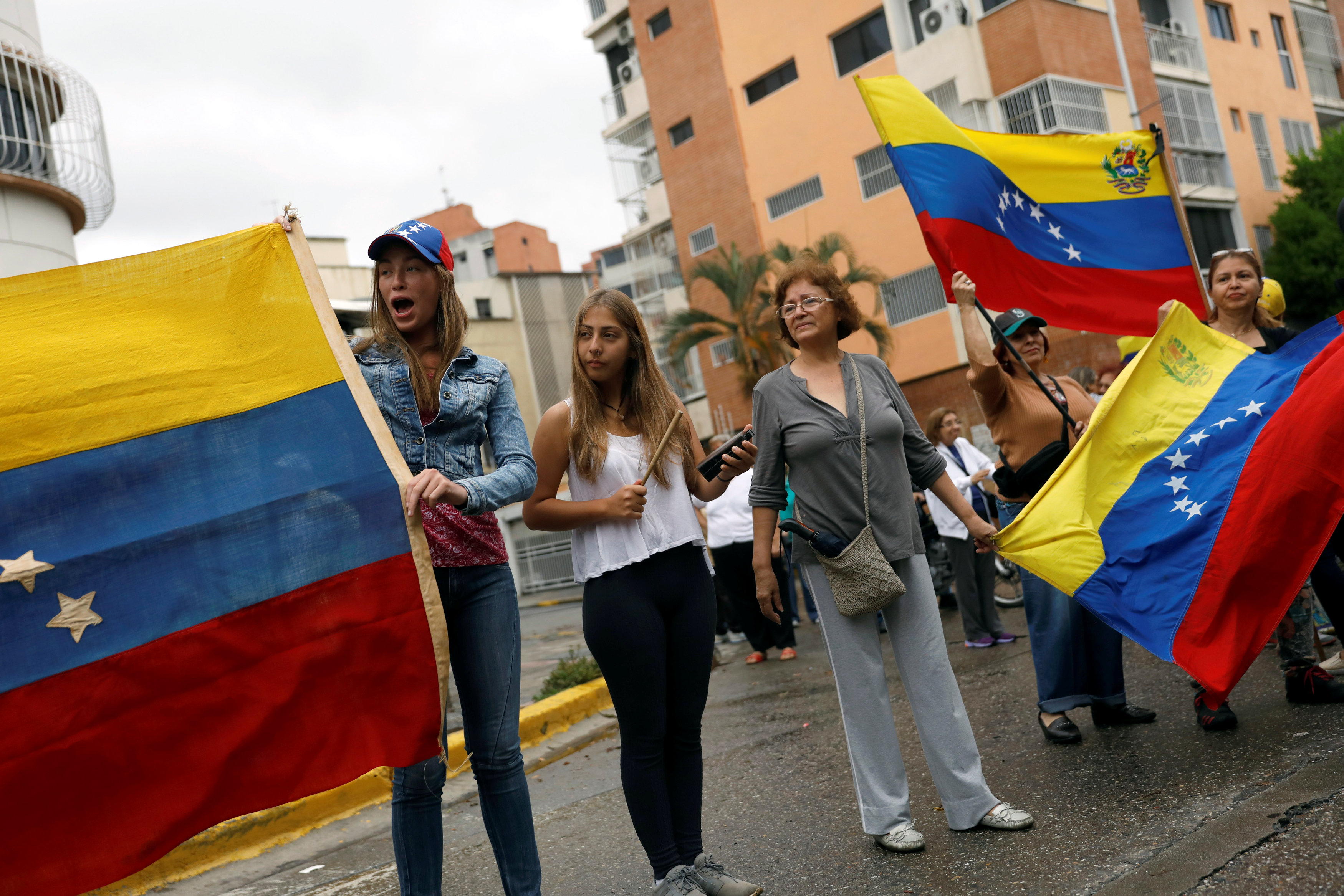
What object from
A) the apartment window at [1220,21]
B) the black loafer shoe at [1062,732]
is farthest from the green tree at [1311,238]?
the black loafer shoe at [1062,732]

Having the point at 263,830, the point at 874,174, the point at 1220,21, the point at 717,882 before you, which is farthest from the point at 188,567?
the point at 1220,21

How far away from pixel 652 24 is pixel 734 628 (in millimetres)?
31369

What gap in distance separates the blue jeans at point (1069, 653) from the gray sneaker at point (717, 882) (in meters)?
2.10

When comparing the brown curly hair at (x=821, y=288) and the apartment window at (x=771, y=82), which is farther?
the apartment window at (x=771, y=82)

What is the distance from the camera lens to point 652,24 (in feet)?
125

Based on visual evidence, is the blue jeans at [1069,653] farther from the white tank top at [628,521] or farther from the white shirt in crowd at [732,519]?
the white shirt in crowd at [732,519]

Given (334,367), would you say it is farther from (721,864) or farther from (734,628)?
(734,628)

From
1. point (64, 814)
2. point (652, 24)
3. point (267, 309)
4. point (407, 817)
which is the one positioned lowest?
point (407, 817)

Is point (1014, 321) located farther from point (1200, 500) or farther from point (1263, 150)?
point (1263, 150)

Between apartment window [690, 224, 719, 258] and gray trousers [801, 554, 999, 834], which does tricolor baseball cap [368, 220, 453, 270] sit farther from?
apartment window [690, 224, 719, 258]

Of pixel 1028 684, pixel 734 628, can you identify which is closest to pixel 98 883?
pixel 1028 684

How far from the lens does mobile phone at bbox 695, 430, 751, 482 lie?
3762 millimetres

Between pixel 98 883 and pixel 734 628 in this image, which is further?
pixel 734 628

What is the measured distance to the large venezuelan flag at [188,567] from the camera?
9.07 feet
